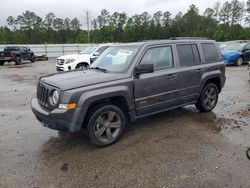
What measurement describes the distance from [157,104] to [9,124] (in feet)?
11.5

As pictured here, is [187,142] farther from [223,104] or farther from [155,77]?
[223,104]

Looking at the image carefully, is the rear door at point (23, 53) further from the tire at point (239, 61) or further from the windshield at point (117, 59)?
the windshield at point (117, 59)

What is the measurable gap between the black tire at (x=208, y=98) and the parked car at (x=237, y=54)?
11.1m

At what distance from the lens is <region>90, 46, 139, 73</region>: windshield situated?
4305mm

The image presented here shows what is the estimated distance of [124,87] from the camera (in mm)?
3971

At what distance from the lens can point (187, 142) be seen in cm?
408

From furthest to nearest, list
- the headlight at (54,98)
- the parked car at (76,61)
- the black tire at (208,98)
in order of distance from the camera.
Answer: the parked car at (76,61)
the black tire at (208,98)
the headlight at (54,98)

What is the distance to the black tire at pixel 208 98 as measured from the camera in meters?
5.52

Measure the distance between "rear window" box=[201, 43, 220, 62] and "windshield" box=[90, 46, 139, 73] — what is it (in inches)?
78.6

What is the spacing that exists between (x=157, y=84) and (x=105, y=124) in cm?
132

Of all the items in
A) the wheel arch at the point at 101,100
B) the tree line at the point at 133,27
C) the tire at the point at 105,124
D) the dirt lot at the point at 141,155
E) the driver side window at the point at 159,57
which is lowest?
the dirt lot at the point at 141,155

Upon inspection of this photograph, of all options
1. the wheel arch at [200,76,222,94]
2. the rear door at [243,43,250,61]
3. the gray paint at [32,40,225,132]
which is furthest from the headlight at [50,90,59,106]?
the rear door at [243,43,250,61]

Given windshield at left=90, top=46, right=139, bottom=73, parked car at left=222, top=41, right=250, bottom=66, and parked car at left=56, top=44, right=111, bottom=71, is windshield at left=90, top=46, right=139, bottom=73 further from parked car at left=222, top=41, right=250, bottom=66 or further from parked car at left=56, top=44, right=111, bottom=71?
parked car at left=222, top=41, right=250, bottom=66

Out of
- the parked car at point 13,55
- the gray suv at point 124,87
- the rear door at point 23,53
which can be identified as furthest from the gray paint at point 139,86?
the rear door at point 23,53
